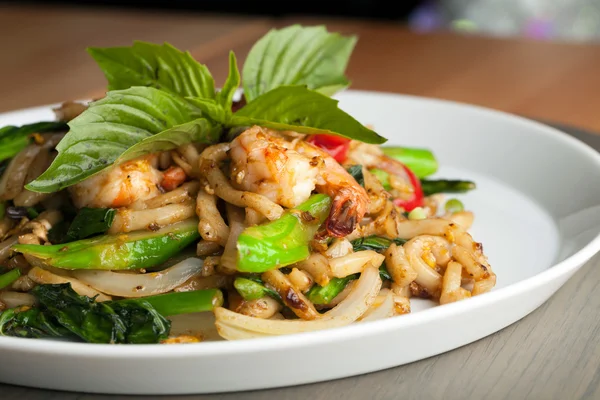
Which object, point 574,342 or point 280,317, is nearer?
point 574,342

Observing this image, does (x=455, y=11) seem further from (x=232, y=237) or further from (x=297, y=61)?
(x=232, y=237)

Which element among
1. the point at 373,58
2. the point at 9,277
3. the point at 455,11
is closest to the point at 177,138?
the point at 9,277

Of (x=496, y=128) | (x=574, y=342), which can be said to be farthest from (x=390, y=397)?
(x=496, y=128)

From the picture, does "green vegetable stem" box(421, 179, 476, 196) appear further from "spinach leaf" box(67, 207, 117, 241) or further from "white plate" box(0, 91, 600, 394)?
"spinach leaf" box(67, 207, 117, 241)

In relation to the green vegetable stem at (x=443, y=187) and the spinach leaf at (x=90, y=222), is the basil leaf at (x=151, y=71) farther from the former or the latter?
the green vegetable stem at (x=443, y=187)

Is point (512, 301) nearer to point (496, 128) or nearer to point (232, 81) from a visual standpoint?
point (232, 81)
